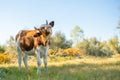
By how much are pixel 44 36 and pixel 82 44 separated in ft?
217

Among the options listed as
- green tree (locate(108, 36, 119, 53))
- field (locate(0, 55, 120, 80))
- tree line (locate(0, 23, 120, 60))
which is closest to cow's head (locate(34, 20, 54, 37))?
field (locate(0, 55, 120, 80))

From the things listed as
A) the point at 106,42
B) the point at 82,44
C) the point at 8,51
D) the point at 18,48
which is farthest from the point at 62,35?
the point at 18,48

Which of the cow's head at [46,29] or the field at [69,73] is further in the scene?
the cow's head at [46,29]

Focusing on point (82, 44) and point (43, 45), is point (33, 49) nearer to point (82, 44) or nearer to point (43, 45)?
point (43, 45)

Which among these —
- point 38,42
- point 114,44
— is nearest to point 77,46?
point 114,44

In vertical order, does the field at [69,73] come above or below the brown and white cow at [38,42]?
below

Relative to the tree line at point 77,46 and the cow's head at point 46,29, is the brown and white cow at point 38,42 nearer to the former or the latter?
the cow's head at point 46,29

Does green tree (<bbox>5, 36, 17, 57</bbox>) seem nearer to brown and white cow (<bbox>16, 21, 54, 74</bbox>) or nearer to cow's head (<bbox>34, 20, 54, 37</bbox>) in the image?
brown and white cow (<bbox>16, 21, 54, 74</bbox>)

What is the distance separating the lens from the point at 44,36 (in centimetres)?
1127

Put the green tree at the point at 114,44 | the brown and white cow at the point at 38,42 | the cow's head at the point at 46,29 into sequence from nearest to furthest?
the cow's head at the point at 46,29 < the brown and white cow at the point at 38,42 < the green tree at the point at 114,44

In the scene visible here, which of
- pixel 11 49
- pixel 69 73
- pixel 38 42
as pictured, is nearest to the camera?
pixel 69 73

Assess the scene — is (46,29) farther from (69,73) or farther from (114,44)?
(114,44)

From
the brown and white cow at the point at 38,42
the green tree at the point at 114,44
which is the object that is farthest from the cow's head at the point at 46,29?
the green tree at the point at 114,44

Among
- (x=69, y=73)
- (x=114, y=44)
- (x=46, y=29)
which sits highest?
(x=114, y=44)
